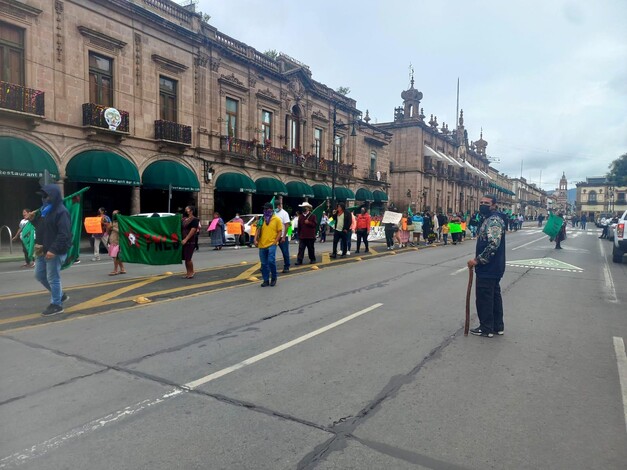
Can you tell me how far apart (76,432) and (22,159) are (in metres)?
16.8

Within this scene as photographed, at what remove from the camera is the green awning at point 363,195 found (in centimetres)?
4156

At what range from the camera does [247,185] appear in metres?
27.7

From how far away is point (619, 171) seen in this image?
1806 inches

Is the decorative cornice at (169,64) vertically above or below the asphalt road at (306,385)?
above

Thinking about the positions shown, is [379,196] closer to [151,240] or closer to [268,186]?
[268,186]

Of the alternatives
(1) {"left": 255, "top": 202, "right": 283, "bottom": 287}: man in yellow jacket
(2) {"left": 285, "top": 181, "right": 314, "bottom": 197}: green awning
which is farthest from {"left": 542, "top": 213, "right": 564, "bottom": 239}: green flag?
(2) {"left": 285, "top": 181, "right": 314, "bottom": 197}: green awning

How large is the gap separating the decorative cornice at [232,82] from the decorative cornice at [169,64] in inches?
106

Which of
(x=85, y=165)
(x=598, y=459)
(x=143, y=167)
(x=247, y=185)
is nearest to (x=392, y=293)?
(x=598, y=459)

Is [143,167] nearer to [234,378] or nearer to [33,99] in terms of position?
[33,99]

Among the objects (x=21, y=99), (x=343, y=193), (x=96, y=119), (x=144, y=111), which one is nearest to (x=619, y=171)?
(x=343, y=193)

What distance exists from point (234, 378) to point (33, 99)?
18154 millimetres

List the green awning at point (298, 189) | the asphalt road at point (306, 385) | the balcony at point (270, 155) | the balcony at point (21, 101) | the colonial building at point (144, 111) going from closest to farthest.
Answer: the asphalt road at point (306, 385), the balcony at point (21, 101), the colonial building at point (144, 111), the balcony at point (270, 155), the green awning at point (298, 189)

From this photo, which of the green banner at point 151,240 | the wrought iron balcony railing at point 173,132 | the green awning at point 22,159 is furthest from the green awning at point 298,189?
the green banner at point 151,240

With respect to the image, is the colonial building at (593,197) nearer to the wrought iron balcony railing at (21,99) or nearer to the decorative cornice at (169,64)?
the decorative cornice at (169,64)
